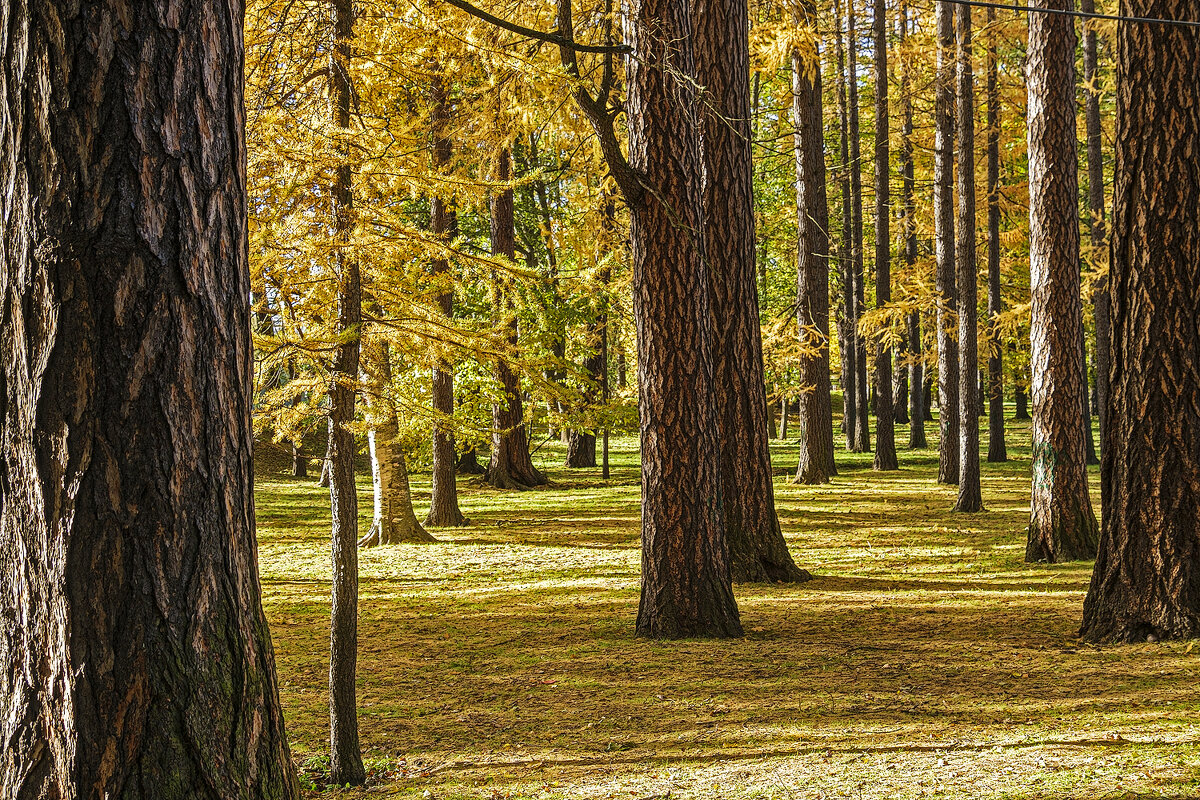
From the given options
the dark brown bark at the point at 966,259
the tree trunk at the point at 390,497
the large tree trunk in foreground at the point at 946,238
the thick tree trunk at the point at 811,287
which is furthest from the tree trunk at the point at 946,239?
the tree trunk at the point at 390,497

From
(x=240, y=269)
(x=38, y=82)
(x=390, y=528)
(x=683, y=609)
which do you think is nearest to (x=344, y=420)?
(x=240, y=269)

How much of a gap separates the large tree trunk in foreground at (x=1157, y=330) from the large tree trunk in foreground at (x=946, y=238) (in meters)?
9.39

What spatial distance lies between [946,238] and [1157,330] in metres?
11.4

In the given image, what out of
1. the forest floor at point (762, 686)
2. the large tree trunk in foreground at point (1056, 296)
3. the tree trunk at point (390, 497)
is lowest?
the forest floor at point (762, 686)

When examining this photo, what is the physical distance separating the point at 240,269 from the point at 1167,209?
5287 millimetres

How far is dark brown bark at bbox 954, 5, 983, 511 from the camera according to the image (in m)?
13.9

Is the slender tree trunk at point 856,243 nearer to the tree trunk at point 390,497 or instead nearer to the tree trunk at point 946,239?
the tree trunk at point 946,239

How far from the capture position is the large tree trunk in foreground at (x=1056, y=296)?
927 cm

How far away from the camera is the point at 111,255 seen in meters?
2.24

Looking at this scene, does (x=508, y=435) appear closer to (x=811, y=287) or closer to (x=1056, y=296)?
(x=811, y=287)

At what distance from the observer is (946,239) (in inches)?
644

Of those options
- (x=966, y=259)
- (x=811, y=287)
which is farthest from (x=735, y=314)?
(x=811, y=287)

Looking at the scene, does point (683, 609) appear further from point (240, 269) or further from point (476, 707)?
point (240, 269)

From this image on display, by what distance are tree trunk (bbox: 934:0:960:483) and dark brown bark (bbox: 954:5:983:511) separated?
0.37 metres
